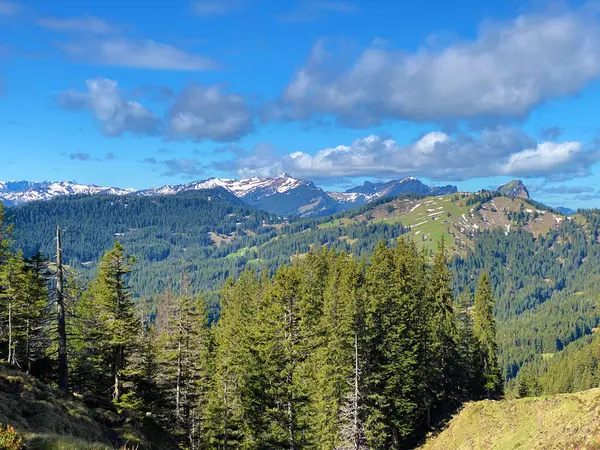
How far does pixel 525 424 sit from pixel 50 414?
40.7 metres

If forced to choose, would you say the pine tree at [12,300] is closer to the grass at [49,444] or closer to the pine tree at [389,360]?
the grass at [49,444]

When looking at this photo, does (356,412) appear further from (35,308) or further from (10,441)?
(35,308)

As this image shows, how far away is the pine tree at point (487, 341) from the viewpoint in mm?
65875

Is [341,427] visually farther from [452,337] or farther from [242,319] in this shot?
[452,337]

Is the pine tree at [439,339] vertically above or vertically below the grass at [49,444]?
below

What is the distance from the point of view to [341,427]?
124 ft

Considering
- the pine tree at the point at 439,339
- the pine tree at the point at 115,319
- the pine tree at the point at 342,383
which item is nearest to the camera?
the pine tree at the point at 115,319

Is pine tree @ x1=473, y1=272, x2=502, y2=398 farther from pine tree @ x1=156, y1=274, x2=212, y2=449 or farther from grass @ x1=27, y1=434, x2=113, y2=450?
grass @ x1=27, y1=434, x2=113, y2=450

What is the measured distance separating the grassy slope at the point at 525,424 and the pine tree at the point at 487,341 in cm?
1724

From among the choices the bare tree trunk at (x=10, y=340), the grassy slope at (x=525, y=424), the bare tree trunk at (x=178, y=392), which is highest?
the bare tree trunk at (x=10, y=340)

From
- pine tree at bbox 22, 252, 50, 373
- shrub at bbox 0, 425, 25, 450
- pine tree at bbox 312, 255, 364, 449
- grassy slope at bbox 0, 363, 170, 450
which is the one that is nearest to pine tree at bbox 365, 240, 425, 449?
pine tree at bbox 312, 255, 364, 449

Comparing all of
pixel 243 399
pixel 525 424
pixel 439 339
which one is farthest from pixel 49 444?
pixel 439 339

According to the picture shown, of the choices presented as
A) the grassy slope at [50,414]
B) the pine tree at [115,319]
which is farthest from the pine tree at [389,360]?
the pine tree at [115,319]

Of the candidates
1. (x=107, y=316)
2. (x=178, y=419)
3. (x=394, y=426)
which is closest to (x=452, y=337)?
(x=394, y=426)
